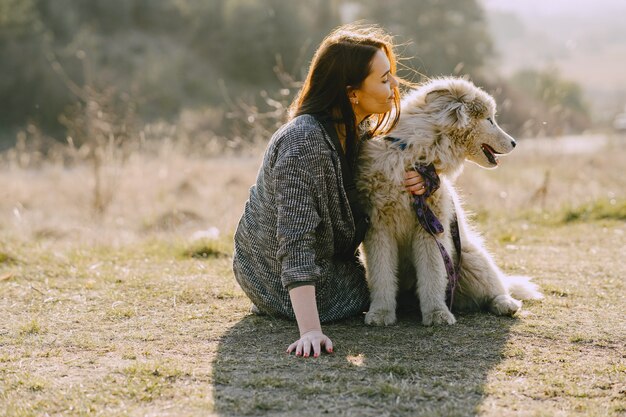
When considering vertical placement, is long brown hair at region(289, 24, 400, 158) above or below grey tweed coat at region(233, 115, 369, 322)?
above

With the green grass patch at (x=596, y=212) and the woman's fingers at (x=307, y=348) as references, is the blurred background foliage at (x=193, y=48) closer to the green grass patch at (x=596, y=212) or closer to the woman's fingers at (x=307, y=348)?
the green grass patch at (x=596, y=212)

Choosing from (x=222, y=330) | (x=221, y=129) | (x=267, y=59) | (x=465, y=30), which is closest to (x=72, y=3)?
(x=267, y=59)

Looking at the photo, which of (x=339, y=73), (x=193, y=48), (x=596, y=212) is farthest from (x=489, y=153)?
(x=193, y=48)

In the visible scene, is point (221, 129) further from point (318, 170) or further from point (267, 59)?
point (318, 170)

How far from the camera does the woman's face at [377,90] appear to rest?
3572 mm

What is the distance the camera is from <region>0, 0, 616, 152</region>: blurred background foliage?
22.6m

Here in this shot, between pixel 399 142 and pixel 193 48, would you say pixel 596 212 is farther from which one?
pixel 193 48

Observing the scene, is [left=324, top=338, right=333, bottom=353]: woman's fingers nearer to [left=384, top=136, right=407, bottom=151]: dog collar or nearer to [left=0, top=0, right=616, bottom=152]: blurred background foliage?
[left=384, top=136, right=407, bottom=151]: dog collar

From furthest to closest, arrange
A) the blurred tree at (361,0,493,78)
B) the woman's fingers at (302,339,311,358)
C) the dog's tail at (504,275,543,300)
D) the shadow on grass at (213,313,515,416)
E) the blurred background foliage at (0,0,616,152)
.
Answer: the blurred tree at (361,0,493,78) → the blurred background foliage at (0,0,616,152) → the dog's tail at (504,275,543,300) → the woman's fingers at (302,339,311,358) → the shadow on grass at (213,313,515,416)

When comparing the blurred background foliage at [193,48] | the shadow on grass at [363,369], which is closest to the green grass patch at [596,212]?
the shadow on grass at [363,369]

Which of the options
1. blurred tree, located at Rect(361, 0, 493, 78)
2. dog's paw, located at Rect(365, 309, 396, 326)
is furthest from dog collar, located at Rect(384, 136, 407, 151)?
blurred tree, located at Rect(361, 0, 493, 78)

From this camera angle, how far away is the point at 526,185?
10414 mm

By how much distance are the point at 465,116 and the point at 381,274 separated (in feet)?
3.13

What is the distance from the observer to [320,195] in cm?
347
